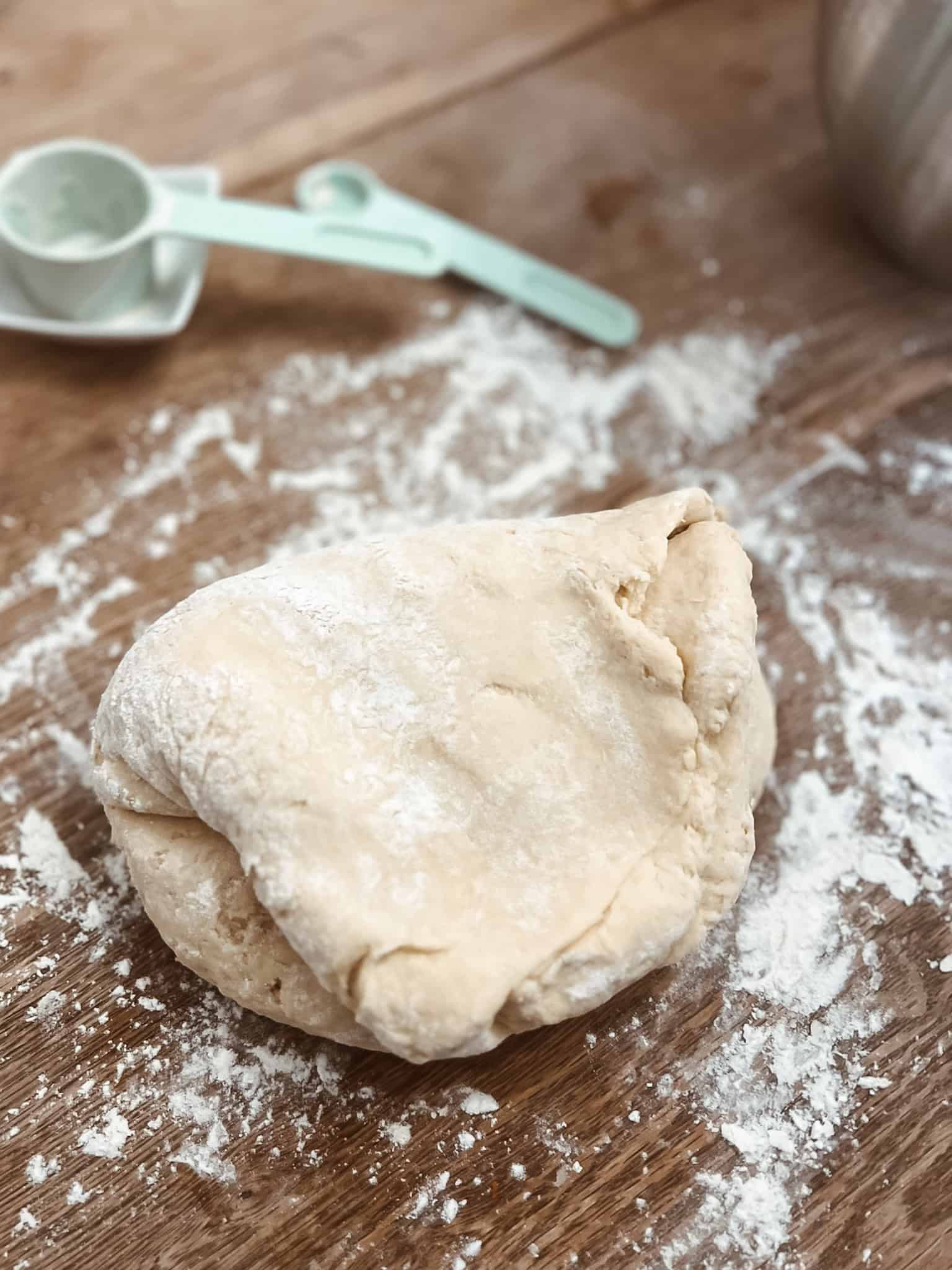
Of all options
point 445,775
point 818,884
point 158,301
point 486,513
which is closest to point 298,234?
point 158,301


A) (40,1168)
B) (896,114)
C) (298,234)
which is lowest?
(40,1168)

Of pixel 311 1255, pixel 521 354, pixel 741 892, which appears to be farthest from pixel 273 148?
pixel 311 1255

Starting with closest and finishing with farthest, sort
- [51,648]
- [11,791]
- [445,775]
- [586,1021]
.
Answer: [445,775] < [586,1021] < [11,791] < [51,648]

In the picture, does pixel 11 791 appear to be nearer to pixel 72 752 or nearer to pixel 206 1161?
pixel 72 752

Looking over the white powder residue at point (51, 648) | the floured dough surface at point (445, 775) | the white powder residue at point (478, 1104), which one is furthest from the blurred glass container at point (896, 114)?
the white powder residue at point (478, 1104)

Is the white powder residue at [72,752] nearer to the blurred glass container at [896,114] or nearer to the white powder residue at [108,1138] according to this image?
the white powder residue at [108,1138]

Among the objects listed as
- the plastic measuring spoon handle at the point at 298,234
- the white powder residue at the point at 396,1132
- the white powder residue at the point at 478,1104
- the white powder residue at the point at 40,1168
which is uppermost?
the plastic measuring spoon handle at the point at 298,234

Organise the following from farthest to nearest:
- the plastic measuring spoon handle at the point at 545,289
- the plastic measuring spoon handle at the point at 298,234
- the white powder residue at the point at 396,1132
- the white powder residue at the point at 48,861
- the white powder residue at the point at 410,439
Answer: the plastic measuring spoon handle at the point at 545,289 → the plastic measuring spoon handle at the point at 298,234 → the white powder residue at the point at 410,439 → the white powder residue at the point at 48,861 → the white powder residue at the point at 396,1132
